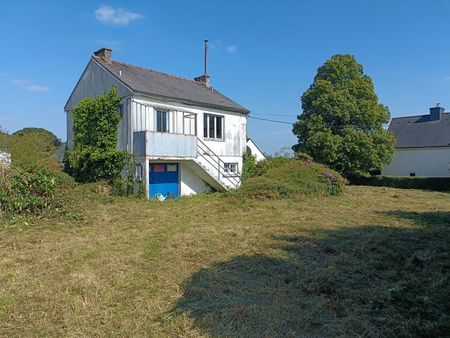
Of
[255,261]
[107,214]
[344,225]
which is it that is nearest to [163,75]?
[107,214]

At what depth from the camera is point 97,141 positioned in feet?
53.7

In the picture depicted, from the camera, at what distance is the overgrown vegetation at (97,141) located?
16.0 metres

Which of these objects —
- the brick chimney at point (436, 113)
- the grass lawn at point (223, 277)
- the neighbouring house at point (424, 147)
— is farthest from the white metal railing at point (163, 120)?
the brick chimney at point (436, 113)

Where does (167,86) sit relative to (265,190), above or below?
above

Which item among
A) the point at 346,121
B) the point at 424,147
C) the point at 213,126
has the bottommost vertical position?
the point at 424,147

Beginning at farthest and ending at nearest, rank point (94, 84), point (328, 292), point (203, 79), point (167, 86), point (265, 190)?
point (203, 79), point (167, 86), point (94, 84), point (265, 190), point (328, 292)

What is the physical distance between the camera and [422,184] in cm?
2606

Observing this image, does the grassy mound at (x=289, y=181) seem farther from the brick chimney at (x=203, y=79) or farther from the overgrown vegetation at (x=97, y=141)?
the brick chimney at (x=203, y=79)

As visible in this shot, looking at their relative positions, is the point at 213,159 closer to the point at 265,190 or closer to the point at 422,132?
the point at 265,190

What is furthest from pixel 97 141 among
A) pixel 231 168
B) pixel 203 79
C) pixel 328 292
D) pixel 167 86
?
pixel 328 292

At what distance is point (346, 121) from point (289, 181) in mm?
12701

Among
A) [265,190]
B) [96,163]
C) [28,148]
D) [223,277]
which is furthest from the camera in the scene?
[96,163]

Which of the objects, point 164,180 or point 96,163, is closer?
point 96,163

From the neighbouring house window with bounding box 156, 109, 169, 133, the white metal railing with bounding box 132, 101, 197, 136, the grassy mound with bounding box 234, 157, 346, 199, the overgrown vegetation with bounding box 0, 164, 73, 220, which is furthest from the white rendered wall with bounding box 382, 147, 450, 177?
the overgrown vegetation with bounding box 0, 164, 73, 220
